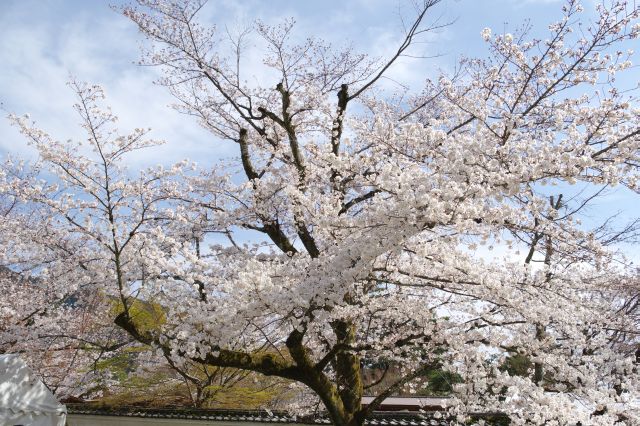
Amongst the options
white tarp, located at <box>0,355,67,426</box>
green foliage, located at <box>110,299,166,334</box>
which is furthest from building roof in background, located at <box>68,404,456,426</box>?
white tarp, located at <box>0,355,67,426</box>

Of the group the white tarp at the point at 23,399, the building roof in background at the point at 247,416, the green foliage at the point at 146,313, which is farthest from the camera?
the green foliage at the point at 146,313

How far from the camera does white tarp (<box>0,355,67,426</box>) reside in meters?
7.89

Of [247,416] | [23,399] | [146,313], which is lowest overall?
[247,416]

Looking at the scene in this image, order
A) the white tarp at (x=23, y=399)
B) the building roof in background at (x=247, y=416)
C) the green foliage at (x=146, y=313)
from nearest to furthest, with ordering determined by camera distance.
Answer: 1. the building roof in background at (x=247, y=416)
2. the white tarp at (x=23, y=399)
3. the green foliage at (x=146, y=313)

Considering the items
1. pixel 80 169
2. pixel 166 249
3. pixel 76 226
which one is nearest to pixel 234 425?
pixel 166 249

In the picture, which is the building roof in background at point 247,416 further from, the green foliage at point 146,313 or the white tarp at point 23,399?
the white tarp at point 23,399

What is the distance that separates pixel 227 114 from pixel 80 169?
3.65 meters

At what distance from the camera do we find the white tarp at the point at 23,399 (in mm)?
7887

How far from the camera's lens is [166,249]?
7125 millimetres

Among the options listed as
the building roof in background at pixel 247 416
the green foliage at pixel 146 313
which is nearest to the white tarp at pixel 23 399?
the green foliage at pixel 146 313

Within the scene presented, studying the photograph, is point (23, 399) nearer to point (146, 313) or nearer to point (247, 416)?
point (146, 313)

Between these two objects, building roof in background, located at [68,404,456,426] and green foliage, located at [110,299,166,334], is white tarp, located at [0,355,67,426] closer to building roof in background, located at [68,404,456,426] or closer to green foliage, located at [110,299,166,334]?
green foliage, located at [110,299,166,334]

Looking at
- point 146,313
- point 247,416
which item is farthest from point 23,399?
point 247,416

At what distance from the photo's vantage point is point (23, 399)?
810cm
